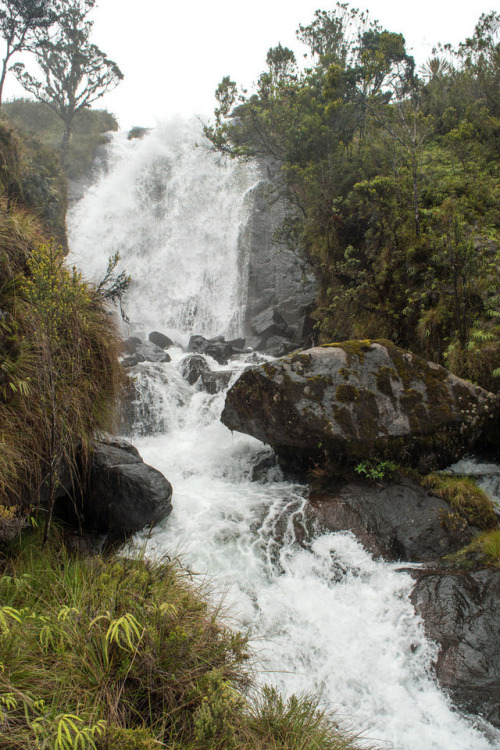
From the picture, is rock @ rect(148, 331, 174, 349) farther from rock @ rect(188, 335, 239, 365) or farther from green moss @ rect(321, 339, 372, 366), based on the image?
green moss @ rect(321, 339, 372, 366)

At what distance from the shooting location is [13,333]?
429 cm

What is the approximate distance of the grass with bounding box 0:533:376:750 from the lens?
1.98 m

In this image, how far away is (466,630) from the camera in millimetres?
3771

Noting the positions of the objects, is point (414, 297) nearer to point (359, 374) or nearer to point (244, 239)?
point (359, 374)

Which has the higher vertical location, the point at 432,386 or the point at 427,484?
the point at 432,386

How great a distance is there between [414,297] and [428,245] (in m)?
1.13

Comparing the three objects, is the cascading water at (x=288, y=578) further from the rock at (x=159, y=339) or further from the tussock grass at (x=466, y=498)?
the rock at (x=159, y=339)

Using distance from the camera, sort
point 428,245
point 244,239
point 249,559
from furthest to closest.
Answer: point 244,239
point 428,245
point 249,559

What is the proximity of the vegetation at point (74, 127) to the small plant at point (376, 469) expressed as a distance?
31.3 meters

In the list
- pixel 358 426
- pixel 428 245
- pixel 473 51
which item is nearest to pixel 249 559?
pixel 358 426

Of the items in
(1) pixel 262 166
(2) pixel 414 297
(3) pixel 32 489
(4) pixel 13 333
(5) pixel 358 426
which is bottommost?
(3) pixel 32 489

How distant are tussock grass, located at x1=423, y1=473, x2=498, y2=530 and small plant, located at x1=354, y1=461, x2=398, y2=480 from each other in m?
0.51

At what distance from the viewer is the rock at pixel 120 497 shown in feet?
17.6

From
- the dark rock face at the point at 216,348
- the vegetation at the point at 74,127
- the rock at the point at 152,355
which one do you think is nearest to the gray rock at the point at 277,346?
the dark rock face at the point at 216,348
